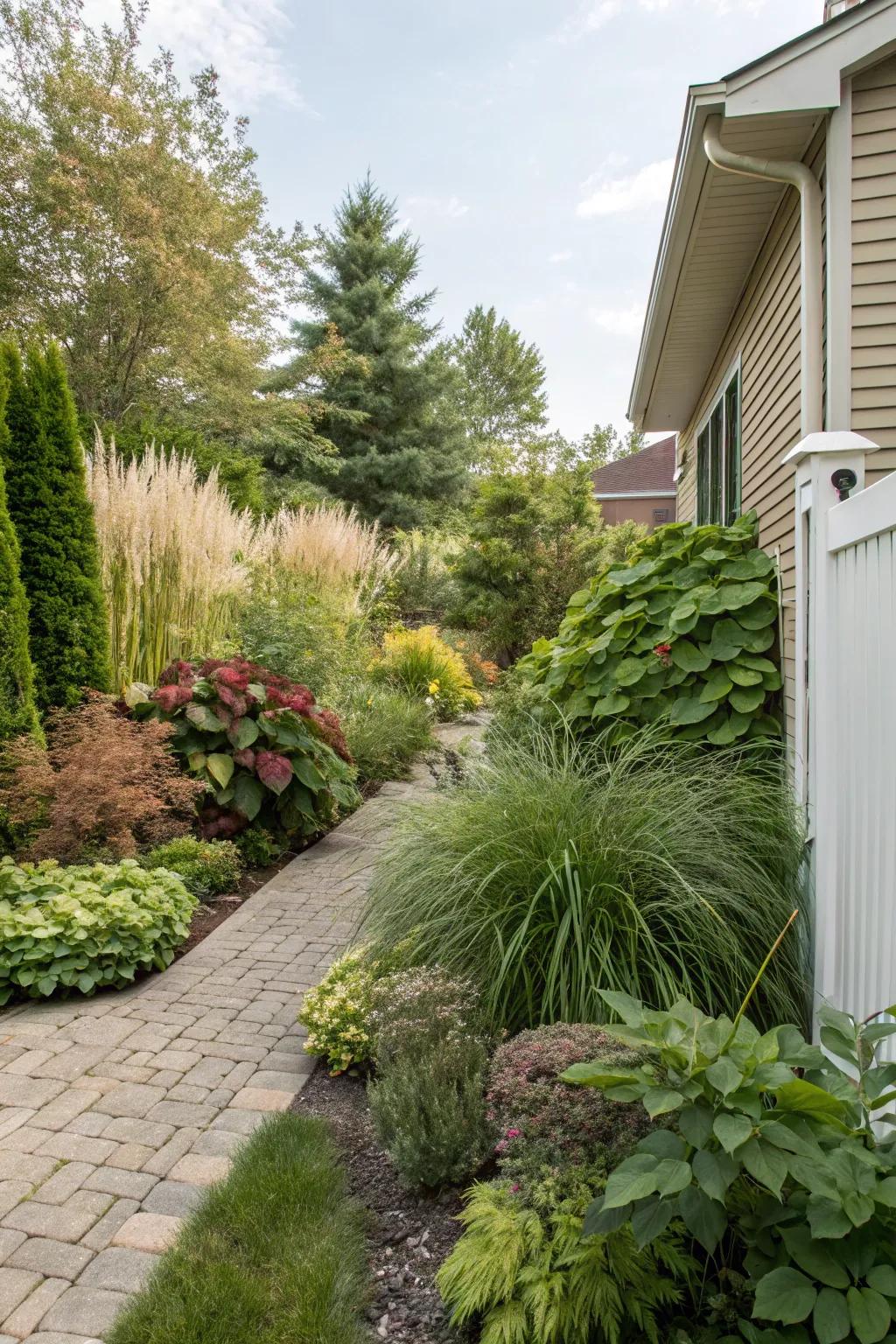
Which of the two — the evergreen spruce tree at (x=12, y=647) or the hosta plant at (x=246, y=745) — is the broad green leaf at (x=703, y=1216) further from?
the evergreen spruce tree at (x=12, y=647)

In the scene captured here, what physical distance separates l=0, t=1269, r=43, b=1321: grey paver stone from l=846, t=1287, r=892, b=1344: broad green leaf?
5.38ft

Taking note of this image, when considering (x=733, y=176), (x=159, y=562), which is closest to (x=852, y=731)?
(x=733, y=176)

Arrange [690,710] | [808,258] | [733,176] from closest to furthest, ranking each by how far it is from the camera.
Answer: [808,258], [733,176], [690,710]

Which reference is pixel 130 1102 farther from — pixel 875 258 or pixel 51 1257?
pixel 875 258

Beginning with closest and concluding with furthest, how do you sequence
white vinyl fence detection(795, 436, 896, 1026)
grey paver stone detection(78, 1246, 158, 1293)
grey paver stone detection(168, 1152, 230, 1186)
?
grey paver stone detection(78, 1246, 158, 1293) < white vinyl fence detection(795, 436, 896, 1026) < grey paver stone detection(168, 1152, 230, 1186)

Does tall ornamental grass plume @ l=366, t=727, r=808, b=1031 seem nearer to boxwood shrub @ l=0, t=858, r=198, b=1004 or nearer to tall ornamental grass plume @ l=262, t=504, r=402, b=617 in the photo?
boxwood shrub @ l=0, t=858, r=198, b=1004

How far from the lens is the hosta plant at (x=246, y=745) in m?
4.81

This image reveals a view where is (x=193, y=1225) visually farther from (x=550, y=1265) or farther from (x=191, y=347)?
(x=191, y=347)

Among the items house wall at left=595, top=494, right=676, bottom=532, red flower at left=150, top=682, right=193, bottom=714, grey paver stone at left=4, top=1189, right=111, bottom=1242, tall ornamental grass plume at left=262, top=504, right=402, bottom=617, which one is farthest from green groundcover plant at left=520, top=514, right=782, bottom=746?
house wall at left=595, top=494, right=676, bottom=532

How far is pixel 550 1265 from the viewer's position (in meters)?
1.58

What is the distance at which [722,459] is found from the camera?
6.06 metres

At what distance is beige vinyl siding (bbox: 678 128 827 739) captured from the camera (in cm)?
364

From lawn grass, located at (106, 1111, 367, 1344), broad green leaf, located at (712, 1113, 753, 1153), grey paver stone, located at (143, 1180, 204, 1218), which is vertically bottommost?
grey paver stone, located at (143, 1180, 204, 1218)

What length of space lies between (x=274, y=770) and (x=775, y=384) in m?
3.27
